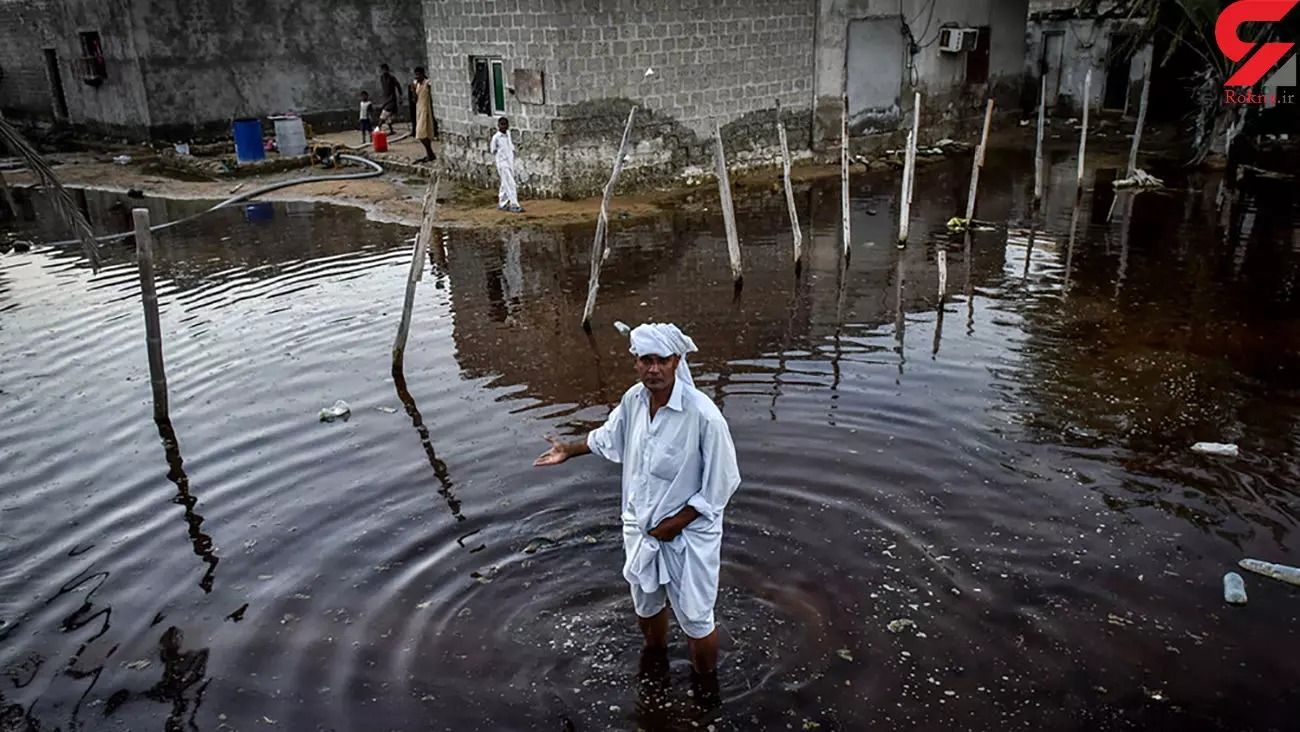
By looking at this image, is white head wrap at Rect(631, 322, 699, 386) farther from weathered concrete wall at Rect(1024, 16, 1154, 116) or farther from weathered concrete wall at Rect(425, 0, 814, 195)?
weathered concrete wall at Rect(1024, 16, 1154, 116)

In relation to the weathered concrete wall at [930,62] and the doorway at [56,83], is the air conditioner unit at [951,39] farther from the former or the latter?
the doorway at [56,83]

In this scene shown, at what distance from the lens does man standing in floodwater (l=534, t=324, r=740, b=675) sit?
13.3 ft

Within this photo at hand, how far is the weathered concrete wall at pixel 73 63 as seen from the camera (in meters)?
23.1

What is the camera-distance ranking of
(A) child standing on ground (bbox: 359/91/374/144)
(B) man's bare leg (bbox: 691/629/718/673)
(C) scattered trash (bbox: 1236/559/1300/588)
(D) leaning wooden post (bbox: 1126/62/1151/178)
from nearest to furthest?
(B) man's bare leg (bbox: 691/629/718/673) < (C) scattered trash (bbox: 1236/559/1300/588) < (D) leaning wooden post (bbox: 1126/62/1151/178) < (A) child standing on ground (bbox: 359/91/374/144)

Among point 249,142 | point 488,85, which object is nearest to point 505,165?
point 488,85

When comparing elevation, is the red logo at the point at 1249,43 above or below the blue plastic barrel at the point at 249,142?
above

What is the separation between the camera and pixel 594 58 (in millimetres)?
15484

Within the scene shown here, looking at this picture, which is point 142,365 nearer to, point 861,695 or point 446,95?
point 861,695

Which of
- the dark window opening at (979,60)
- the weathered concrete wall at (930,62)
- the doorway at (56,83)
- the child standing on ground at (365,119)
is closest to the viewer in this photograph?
the weathered concrete wall at (930,62)

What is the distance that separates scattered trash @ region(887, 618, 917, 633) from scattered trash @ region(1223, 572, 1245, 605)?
1.74 m

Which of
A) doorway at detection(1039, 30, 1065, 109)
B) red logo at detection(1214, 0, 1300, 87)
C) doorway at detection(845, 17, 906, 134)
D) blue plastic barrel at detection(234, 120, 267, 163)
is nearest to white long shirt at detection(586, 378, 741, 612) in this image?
red logo at detection(1214, 0, 1300, 87)

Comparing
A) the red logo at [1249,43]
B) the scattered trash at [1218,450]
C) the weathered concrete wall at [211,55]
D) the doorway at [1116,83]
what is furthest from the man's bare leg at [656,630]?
the doorway at [1116,83]

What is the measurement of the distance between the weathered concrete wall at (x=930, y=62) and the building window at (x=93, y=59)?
17.7m

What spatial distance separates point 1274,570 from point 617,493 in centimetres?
393
